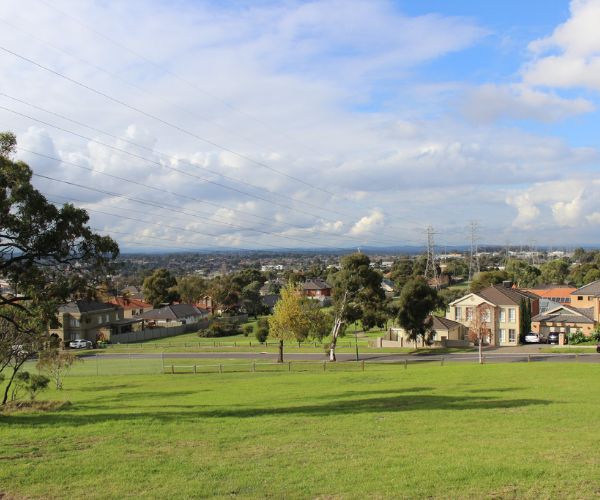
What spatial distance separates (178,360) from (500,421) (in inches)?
1870

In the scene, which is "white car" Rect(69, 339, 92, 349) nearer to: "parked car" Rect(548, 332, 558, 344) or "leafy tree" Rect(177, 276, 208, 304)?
"leafy tree" Rect(177, 276, 208, 304)

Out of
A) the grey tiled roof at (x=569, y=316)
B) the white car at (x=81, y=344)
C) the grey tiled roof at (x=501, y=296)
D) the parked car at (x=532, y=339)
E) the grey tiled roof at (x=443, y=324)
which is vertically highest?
the grey tiled roof at (x=501, y=296)

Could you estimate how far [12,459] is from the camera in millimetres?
14211

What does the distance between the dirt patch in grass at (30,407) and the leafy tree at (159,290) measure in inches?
4114

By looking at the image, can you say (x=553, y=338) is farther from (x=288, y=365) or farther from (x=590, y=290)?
(x=288, y=365)

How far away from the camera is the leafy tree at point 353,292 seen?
60406mm

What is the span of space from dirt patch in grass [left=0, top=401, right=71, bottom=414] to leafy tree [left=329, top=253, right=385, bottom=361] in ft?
111

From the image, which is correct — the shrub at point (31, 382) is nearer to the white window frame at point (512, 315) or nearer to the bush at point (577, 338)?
the bush at point (577, 338)

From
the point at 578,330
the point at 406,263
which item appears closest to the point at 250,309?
the point at 578,330

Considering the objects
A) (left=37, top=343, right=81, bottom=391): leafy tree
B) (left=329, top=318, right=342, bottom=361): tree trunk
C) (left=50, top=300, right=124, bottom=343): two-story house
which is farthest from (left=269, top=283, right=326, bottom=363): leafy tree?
(left=50, top=300, right=124, bottom=343): two-story house

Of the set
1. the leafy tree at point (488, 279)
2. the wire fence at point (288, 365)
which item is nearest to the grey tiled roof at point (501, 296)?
the wire fence at point (288, 365)

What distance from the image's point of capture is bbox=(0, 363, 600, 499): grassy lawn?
11531 mm

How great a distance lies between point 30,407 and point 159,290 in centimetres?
10831

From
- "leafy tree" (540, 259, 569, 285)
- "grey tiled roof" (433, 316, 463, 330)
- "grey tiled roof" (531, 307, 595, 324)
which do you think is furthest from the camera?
"leafy tree" (540, 259, 569, 285)
